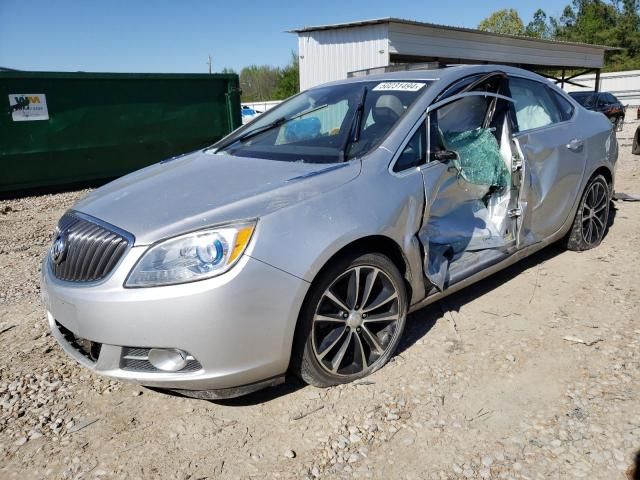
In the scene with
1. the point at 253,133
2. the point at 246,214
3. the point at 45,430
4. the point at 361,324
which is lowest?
the point at 45,430

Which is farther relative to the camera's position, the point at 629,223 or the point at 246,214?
the point at 629,223

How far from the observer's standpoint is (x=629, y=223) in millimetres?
5461

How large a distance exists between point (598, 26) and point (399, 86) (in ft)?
245

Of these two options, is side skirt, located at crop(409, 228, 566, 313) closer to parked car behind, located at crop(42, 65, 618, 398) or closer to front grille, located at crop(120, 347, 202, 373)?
parked car behind, located at crop(42, 65, 618, 398)

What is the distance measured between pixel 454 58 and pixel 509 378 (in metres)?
16.7

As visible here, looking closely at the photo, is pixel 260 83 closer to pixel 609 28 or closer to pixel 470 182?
pixel 609 28

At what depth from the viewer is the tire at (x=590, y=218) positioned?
440 cm

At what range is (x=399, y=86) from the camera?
10.7 ft

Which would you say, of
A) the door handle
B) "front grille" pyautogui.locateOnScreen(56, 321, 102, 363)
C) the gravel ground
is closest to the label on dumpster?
the gravel ground

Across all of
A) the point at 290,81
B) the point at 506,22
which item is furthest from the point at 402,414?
the point at 506,22

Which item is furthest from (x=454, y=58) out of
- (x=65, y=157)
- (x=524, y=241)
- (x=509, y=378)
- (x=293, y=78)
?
(x=293, y=78)

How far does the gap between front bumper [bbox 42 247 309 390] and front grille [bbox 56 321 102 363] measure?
89 mm

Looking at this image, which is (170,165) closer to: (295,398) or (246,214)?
(246,214)

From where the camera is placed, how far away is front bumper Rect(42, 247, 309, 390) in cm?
212
